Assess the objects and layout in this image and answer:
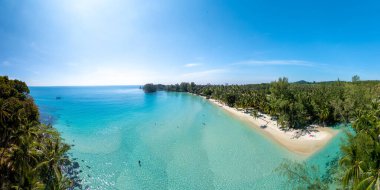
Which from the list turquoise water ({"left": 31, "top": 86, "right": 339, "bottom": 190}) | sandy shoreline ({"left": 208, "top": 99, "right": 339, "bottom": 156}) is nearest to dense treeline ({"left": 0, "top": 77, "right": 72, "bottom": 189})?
turquoise water ({"left": 31, "top": 86, "right": 339, "bottom": 190})

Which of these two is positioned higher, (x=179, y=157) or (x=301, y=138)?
(x=301, y=138)

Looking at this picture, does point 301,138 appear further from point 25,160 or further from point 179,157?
point 25,160

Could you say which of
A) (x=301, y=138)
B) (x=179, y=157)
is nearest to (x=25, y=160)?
(x=179, y=157)

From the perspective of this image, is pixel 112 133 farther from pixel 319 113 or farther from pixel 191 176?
pixel 319 113

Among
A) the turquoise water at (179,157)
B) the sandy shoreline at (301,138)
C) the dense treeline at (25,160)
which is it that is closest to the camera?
the dense treeline at (25,160)

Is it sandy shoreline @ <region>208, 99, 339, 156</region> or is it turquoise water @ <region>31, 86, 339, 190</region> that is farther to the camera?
sandy shoreline @ <region>208, 99, 339, 156</region>

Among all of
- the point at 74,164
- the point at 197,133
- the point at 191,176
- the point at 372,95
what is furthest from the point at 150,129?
the point at 372,95

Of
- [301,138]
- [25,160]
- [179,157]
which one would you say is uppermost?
[25,160]

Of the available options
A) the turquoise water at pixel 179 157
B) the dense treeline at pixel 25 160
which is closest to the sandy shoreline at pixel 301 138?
the turquoise water at pixel 179 157

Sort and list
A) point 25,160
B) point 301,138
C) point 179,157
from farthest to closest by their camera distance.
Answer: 1. point 301,138
2. point 179,157
3. point 25,160

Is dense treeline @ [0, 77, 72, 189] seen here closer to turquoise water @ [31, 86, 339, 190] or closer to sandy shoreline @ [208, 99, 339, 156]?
turquoise water @ [31, 86, 339, 190]

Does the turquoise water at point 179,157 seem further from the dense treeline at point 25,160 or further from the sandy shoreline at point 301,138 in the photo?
the dense treeline at point 25,160
